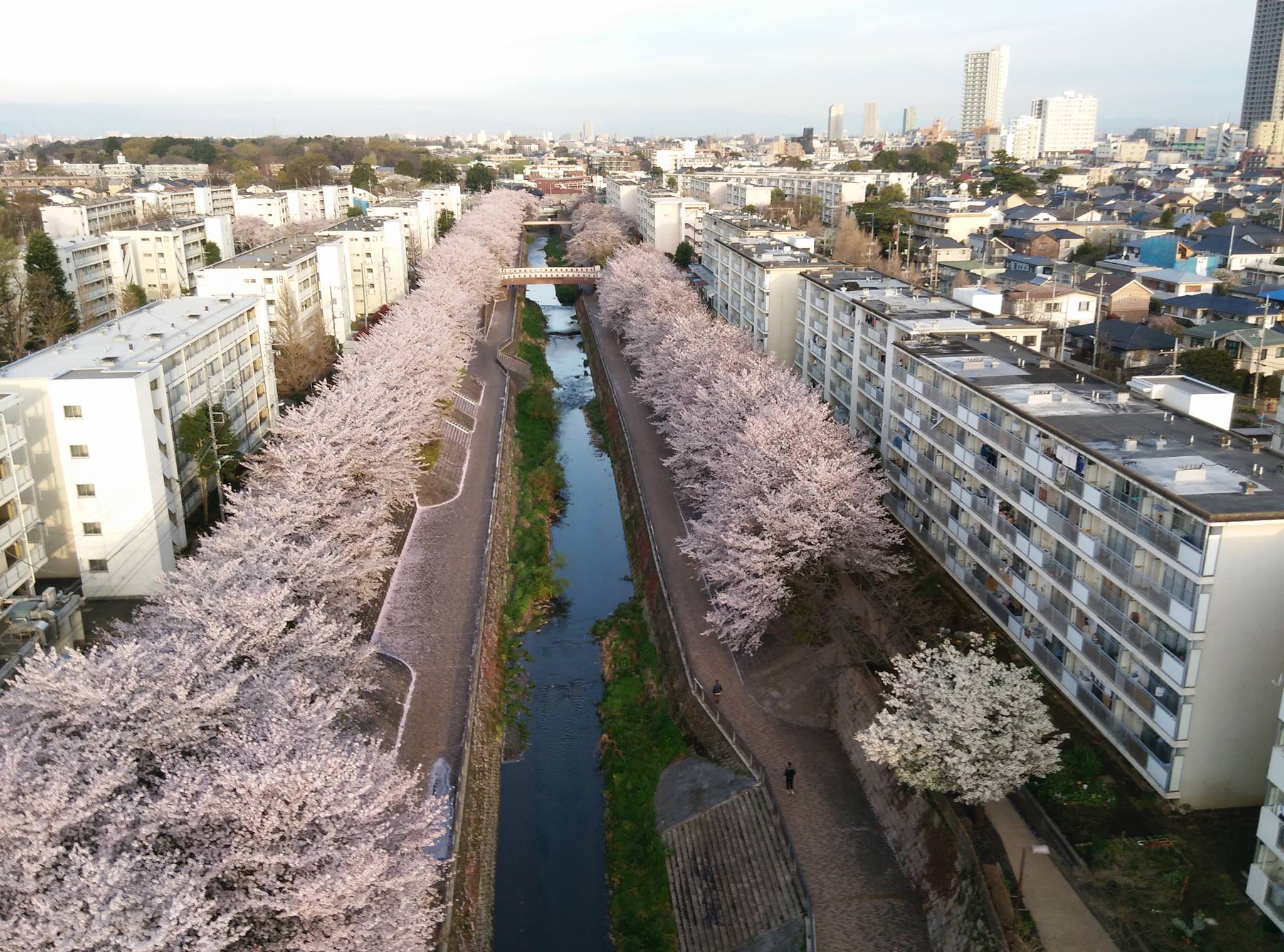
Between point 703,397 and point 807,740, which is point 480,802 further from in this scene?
point 703,397

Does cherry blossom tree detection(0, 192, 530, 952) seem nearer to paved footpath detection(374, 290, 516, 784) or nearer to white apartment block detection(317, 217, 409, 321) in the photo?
paved footpath detection(374, 290, 516, 784)

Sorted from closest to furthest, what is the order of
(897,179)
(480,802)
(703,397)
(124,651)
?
(124,651), (480,802), (703,397), (897,179)

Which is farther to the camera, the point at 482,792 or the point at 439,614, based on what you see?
the point at 439,614

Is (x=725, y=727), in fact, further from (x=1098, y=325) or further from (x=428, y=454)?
(x=1098, y=325)

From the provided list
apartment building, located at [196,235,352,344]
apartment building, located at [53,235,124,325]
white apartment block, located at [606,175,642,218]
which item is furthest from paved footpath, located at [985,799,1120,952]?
white apartment block, located at [606,175,642,218]

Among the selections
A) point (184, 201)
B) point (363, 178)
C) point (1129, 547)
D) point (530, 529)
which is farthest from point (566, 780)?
point (363, 178)

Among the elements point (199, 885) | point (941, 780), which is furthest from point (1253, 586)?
point (199, 885)
